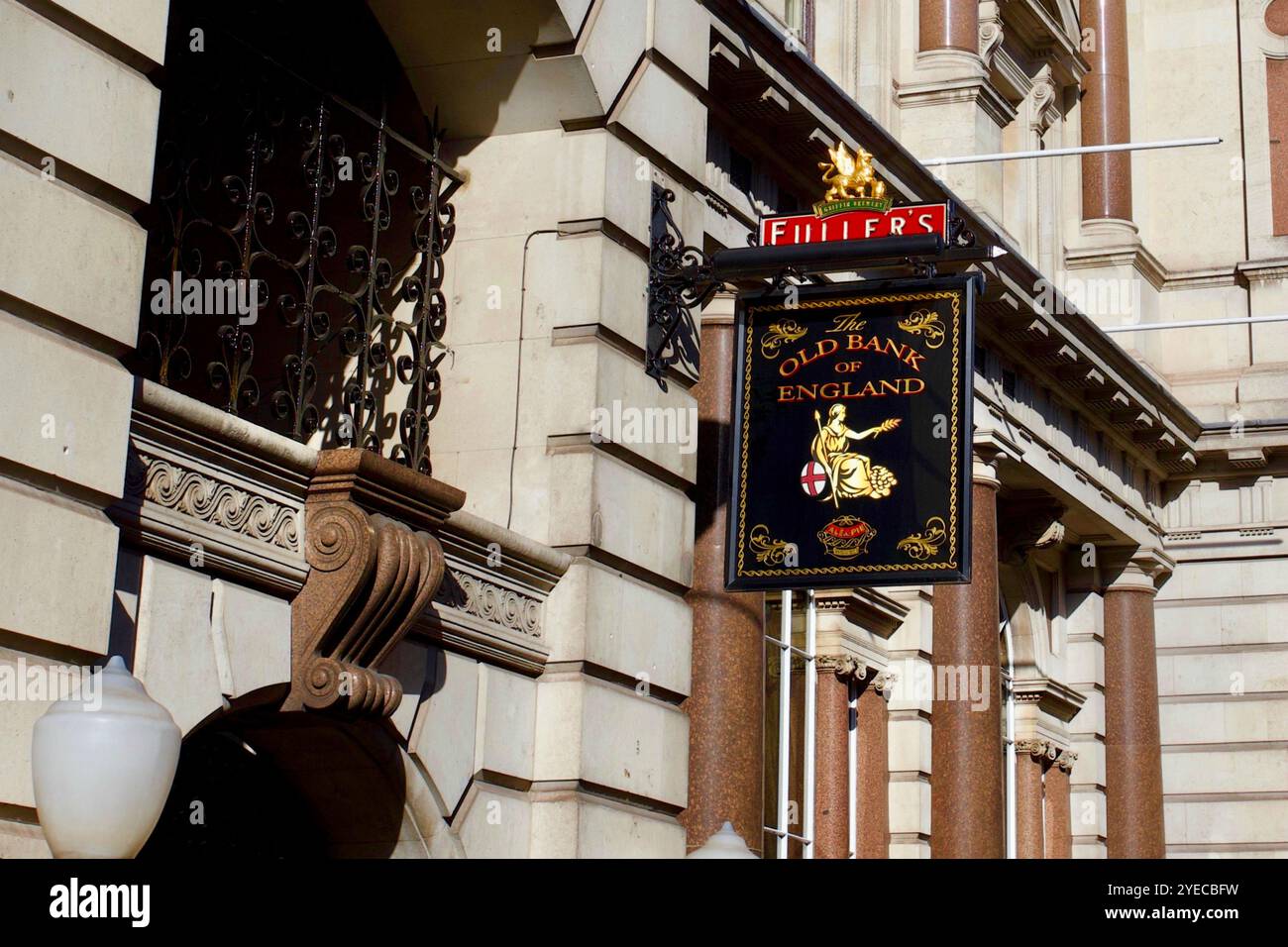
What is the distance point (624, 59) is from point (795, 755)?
8.22 meters

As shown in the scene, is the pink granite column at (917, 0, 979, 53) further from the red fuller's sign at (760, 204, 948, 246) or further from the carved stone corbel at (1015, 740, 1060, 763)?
the red fuller's sign at (760, 204, 948, 246)

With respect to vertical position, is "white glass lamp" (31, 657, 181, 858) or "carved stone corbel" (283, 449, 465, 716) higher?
"carved stone corbel" (283, 449, 465, 716)

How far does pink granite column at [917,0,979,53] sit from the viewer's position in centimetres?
2281

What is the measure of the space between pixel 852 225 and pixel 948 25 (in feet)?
32.8

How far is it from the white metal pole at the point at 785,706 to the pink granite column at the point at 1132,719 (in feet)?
25.0

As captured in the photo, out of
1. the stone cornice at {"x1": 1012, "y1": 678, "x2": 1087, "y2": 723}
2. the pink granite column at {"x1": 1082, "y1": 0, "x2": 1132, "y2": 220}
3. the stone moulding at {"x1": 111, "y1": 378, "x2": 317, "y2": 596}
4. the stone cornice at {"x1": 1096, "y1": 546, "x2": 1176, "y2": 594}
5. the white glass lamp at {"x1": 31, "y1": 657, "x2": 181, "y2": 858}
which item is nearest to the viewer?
the white glass lamp at {"x1": 31, "y1": 657, "x2": 181, "y2": 858}

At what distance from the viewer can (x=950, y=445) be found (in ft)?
42.4

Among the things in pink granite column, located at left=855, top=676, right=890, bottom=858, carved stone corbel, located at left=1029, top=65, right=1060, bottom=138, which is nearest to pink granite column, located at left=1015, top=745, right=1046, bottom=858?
pink granite column, located at left=855, top=676, right=890, bottom=858

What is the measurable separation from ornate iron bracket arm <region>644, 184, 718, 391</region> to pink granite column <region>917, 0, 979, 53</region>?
32.7 feet

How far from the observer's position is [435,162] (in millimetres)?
13195

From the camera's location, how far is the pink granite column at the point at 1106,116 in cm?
2800

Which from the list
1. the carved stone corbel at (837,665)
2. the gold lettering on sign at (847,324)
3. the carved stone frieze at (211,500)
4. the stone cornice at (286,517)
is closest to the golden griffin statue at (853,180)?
the gold lettering on sign at (847,324)
